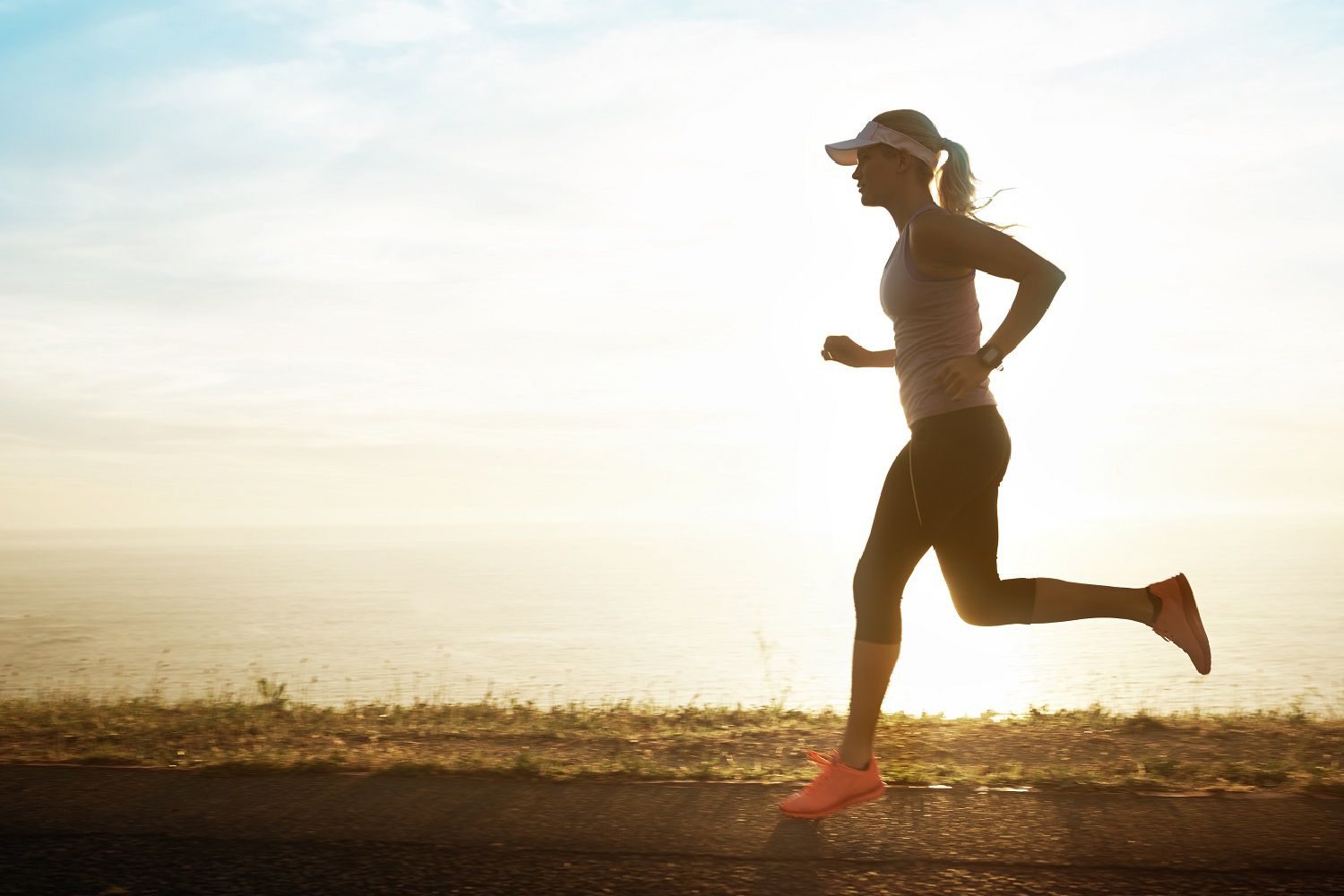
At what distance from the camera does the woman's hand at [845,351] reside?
14.1 feet

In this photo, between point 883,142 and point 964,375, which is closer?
point 964,375

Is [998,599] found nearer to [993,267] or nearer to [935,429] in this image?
[935,429]

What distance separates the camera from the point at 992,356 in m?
3.41

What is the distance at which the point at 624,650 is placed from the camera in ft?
251

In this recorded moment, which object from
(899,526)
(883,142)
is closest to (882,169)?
(883,142)

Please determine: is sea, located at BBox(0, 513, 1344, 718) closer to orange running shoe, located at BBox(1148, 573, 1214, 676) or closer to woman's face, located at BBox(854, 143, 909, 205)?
orange running shoe, located at BBox(1148, 573, 1214, 676)

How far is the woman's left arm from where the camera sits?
3408 millimetres

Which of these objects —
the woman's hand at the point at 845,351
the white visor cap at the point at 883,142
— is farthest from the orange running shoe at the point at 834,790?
the white visor cap at the point at 883,142

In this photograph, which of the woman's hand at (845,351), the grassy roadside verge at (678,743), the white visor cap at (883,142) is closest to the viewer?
the white visor cap at (883,142)

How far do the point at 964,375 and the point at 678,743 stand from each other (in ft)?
8.64

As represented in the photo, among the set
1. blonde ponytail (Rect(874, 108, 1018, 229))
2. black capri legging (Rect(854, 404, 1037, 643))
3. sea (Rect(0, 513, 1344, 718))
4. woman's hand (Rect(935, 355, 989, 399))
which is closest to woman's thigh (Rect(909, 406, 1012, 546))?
black capri legging (Rect(854, 404, 1037, 643))

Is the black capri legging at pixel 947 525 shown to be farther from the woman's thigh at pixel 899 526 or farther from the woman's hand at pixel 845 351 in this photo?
the woman's hand at pixel 845 351

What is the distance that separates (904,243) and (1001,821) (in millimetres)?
1663

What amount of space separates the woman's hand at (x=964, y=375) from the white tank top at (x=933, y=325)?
0.09m
